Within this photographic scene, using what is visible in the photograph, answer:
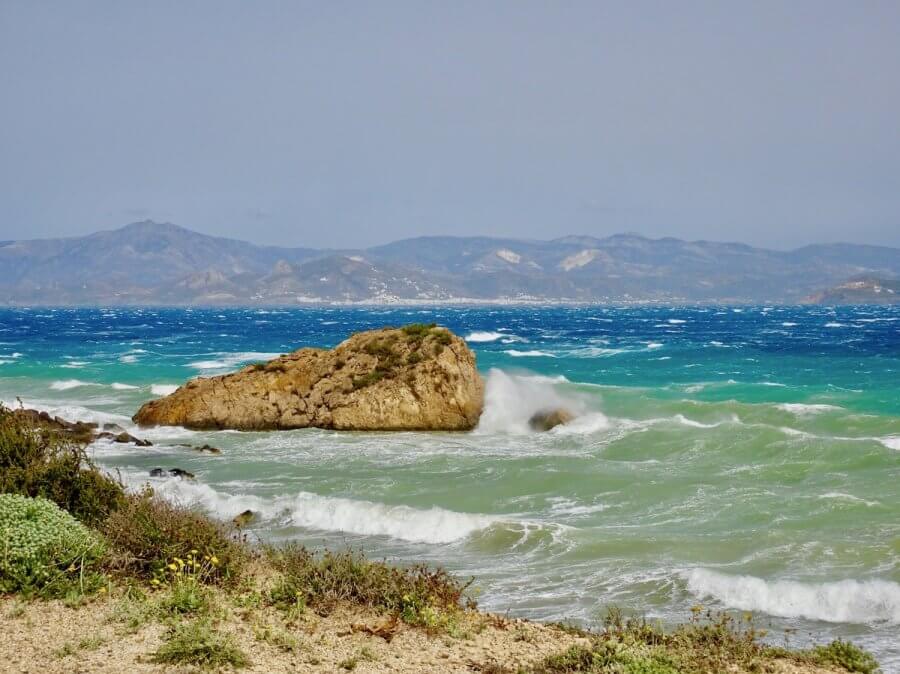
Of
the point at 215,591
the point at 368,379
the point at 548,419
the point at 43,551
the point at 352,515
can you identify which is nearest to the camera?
the point at 43,551

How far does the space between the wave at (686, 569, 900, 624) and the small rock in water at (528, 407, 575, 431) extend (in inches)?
631

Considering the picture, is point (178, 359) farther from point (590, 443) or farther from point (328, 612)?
point (328, 612)

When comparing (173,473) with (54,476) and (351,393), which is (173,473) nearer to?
(54,476)

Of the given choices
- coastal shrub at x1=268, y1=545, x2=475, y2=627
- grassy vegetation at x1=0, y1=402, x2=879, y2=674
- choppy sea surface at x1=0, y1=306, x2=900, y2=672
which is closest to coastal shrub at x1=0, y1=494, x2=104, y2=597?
grassy vegetation at x1=0, y1=402, x2=879, y2=674

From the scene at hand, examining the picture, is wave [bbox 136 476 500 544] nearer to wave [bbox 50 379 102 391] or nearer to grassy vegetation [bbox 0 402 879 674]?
grassy vegetation [bbox 0 402 879 674]

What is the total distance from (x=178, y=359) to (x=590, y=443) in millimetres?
39365

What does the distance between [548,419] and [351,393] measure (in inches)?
261

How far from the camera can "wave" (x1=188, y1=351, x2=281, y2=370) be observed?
5006 centimetres

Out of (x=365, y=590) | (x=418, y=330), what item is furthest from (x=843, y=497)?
(x=418, y=330)

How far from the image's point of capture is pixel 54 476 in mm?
10336

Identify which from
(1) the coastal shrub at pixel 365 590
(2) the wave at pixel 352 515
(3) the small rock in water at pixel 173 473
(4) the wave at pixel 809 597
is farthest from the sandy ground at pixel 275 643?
(3) the small rock in water at pixel 173 473

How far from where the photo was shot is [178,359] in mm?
56500

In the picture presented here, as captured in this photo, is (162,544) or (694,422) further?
(694,422)

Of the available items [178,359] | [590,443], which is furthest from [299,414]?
[178,359]
